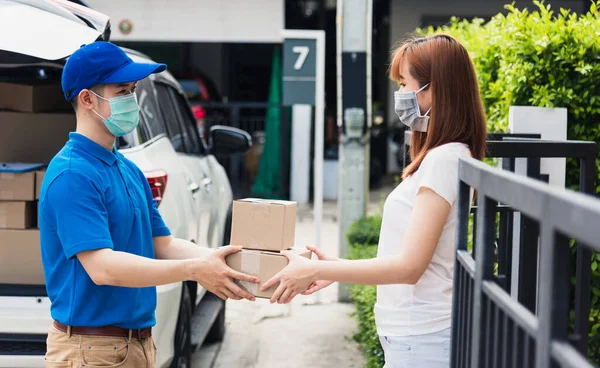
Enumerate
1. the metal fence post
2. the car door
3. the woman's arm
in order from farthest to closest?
the car door, the woman's arm, the metal fence post

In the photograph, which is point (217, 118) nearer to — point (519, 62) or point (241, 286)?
point (519, 62)

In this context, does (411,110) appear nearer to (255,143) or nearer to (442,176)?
(442,176)

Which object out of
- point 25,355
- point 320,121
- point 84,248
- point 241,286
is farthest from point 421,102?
point 320,121

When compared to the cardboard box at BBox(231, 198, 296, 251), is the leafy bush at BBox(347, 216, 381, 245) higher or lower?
lower

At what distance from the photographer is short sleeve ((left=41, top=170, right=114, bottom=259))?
236 cm

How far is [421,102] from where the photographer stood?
2.51 meters

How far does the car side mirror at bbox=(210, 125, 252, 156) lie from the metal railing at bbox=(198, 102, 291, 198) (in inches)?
289

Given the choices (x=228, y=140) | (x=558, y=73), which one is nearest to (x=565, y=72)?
(x=558, y=73)

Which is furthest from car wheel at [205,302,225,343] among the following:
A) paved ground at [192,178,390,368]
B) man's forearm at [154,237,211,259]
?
man's forearm at [154,237,211,259]

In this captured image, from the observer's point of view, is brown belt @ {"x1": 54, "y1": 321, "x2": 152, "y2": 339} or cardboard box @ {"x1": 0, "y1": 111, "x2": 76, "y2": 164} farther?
cardboard box @ {"x1": 0, "y1": 111, "x2": 76, "y2": 164}

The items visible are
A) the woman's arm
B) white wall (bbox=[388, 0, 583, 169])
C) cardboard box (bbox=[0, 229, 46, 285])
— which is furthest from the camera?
white wall (bbox=[388, 0, 583, 169])

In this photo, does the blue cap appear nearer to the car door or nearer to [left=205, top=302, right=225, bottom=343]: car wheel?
the car door

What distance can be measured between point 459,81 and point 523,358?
1.19m

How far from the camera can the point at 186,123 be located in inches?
222
